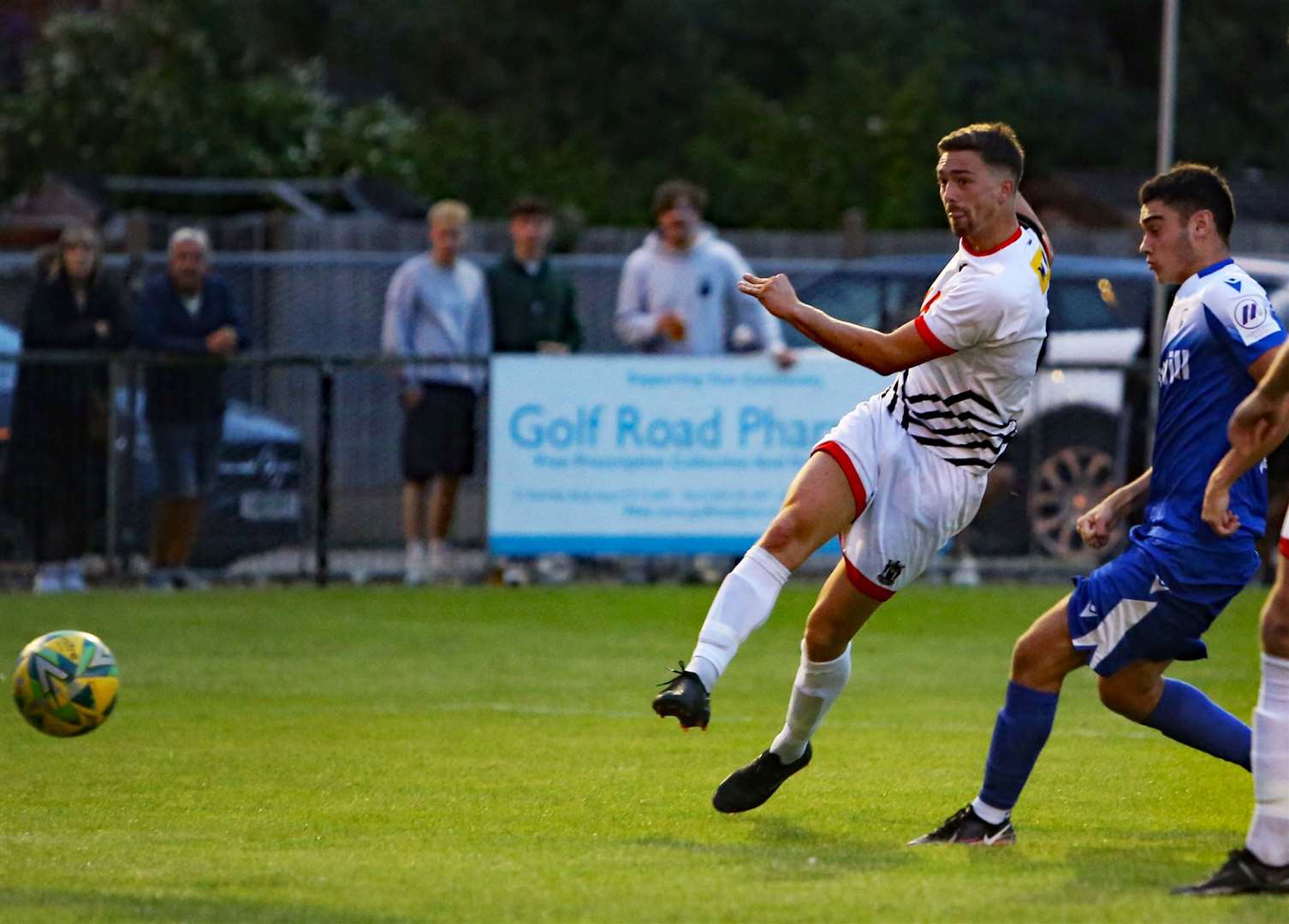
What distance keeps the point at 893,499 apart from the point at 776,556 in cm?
44

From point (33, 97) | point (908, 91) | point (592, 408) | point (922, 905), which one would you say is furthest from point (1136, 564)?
point (908, 91)

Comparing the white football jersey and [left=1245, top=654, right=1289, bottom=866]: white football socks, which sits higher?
the white football jersey

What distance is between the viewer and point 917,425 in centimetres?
726

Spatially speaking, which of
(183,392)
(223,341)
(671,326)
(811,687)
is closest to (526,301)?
(671,326)

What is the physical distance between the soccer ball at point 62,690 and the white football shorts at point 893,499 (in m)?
2.64

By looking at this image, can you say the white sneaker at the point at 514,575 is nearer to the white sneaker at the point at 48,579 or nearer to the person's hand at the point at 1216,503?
the white sneaker at the point at 48,579

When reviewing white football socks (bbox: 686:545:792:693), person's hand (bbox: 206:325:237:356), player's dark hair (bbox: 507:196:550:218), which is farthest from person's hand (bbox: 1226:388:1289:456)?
person's hand (bbox: 206:325:237:356)

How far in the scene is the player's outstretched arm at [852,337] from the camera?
696 cm

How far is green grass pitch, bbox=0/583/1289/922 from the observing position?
19.1 ft

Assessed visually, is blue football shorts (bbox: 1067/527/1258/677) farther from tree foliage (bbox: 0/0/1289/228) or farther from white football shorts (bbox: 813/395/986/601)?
tree foliage (bbox: 0/0/1289/228)

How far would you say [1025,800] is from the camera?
306 inches

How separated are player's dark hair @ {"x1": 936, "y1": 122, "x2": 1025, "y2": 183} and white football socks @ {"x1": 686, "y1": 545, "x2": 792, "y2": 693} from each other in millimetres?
1455

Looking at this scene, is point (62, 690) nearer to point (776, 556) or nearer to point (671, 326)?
point (776, 556)

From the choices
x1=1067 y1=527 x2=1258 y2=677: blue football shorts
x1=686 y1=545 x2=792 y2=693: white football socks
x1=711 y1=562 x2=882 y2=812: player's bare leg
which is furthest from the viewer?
x1=711 y1=562 x2=882 y2=812: player's bare leg
